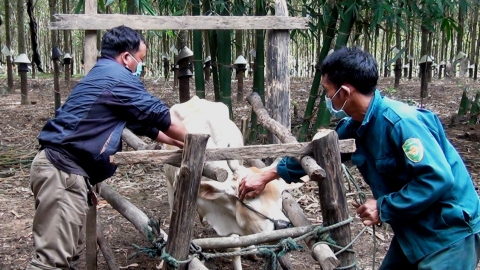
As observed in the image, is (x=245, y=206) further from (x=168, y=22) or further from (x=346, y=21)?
(x=346, y=21)

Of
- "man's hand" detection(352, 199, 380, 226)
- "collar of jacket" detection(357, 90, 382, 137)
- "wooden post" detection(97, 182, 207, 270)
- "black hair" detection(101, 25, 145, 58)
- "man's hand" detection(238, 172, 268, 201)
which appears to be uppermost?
"black hair" detection(101, 25, 145, 58)

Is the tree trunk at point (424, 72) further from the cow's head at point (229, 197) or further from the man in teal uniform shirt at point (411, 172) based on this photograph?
the man in teal uniform shirt at point (411, 172)

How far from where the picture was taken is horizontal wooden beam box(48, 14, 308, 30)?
11.6ft

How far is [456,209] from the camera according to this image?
219 centimetres

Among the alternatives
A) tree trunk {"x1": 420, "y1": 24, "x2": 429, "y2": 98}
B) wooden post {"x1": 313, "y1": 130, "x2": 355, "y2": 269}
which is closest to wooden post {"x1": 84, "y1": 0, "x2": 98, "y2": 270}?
wooden post {"x1": 313, "y1": 130, "x2": 355, "y2": 269}

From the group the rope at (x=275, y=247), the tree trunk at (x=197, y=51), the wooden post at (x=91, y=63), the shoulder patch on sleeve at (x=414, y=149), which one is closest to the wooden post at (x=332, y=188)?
the rope at (x=275, y=247)

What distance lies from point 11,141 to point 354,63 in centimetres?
664

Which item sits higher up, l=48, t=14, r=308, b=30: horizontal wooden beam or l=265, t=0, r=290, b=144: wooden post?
l=48, t=14, r=308, b=30: horizontal wooden beam

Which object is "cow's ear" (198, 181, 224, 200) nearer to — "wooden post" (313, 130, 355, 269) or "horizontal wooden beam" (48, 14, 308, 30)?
"wooden post" (313, 130, 355, 269)

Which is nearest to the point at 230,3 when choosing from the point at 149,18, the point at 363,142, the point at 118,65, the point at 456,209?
the point at 149,18

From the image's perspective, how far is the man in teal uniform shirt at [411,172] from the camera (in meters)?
2.10

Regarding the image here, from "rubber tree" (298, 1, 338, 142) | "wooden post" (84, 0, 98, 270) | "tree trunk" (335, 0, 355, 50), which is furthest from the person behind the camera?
"rubber tree" (298, 1, 338, 142)

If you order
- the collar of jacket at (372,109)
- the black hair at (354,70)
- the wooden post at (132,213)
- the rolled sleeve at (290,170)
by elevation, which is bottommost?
the wooden post at (132,213)

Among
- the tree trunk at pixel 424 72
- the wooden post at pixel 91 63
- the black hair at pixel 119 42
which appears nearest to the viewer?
the black hair at pixel 119 42
